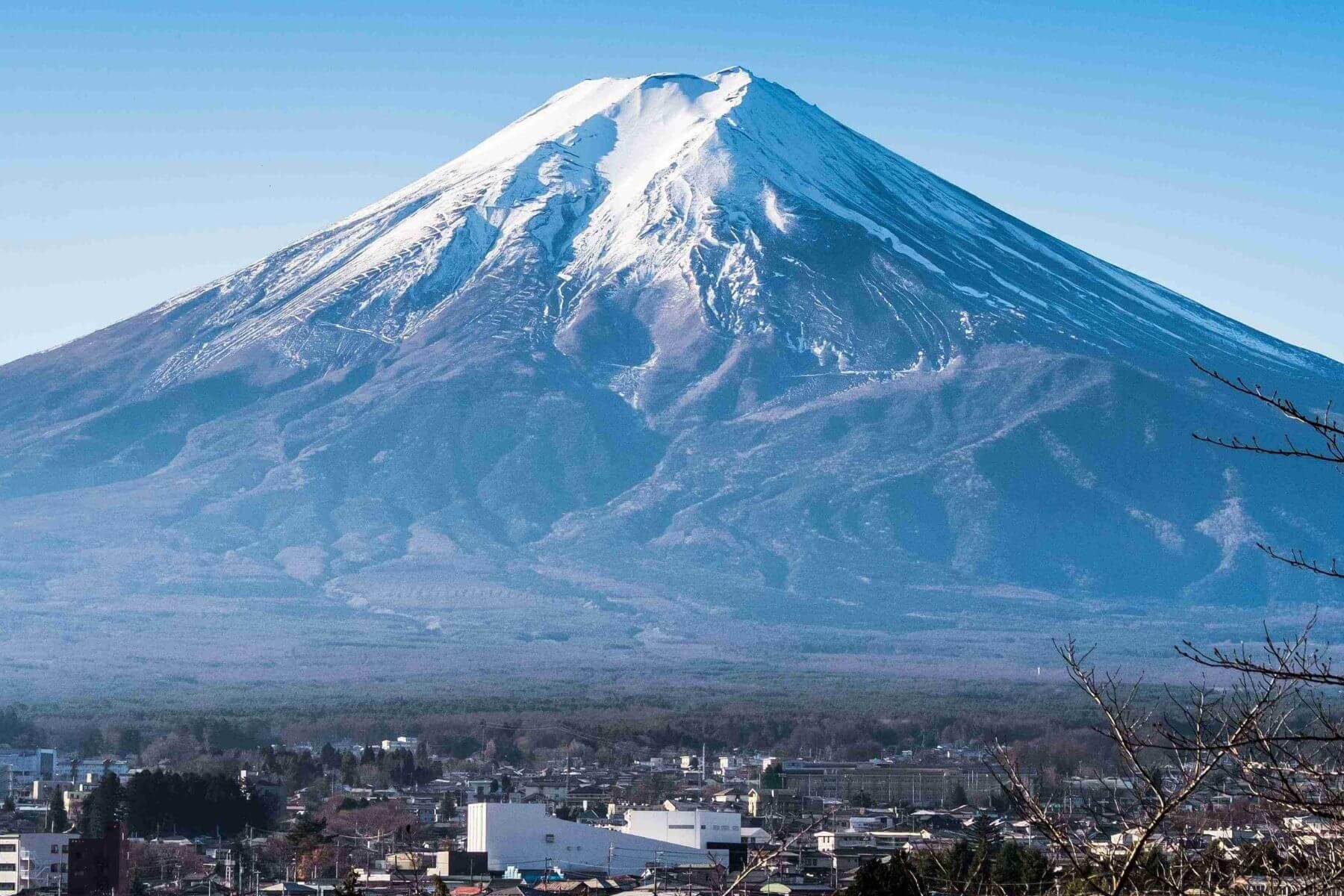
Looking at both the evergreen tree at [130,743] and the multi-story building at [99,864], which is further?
the evergreen tree at [130,743]

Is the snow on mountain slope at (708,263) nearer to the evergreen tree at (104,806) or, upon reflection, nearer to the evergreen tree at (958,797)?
the evergreen tree at (958,797)

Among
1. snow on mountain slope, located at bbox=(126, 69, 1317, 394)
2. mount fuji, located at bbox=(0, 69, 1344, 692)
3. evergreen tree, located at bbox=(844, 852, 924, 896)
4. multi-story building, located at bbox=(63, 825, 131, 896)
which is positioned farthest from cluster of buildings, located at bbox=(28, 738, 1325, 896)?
snow on mountain slope, located at bbox=(126, 69, 1317, 394)

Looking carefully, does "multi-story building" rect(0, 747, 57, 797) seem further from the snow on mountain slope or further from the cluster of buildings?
the snow on mountain slope

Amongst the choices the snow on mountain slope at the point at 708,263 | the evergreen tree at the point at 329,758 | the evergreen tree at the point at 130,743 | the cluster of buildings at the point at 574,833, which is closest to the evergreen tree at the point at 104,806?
the cluster of buildings at the point at 574,833

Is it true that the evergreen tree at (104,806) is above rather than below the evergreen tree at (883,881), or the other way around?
below

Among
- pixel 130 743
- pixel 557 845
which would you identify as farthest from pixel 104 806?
pixel 130 743

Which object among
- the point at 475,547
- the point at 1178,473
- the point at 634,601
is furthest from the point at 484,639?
the point at 1178,473
